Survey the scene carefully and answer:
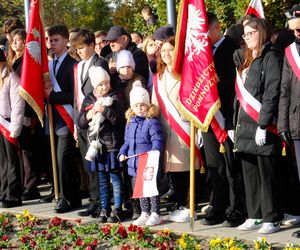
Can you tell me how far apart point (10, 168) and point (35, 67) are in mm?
1418

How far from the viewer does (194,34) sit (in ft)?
23.7

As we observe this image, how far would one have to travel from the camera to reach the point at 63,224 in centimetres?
798

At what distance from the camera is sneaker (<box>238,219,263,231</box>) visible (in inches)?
275

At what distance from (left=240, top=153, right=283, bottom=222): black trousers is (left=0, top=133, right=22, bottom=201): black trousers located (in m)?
3.46

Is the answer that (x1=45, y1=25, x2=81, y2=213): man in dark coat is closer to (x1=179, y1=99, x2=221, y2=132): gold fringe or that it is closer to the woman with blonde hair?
the woman with blonde hair

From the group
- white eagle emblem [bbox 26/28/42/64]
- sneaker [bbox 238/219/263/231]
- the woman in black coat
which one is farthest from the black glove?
white eagle emblem [bbox 26/28/42/64]

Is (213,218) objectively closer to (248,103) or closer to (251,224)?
(251,224)

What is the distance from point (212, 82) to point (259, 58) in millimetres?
597

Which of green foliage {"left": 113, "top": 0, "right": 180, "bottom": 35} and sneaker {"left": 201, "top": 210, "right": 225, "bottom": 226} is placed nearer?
sneaker {"left": 201, "top": 210, "right": 225, "bottom": 226}

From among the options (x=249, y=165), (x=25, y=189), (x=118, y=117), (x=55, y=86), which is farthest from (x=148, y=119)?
(x=25, y=189)

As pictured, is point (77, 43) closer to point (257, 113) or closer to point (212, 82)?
point (212, 82)

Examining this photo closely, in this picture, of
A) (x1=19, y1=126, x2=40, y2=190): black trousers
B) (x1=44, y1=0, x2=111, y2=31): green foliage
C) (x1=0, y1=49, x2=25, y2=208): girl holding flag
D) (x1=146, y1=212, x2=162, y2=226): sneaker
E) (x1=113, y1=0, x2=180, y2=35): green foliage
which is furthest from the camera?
(x1=44, y1=0, x2=111, y2=31): green foliage

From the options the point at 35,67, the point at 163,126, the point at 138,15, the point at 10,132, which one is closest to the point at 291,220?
the point at 163,126

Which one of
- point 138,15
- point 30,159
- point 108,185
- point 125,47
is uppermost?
point 138,15
